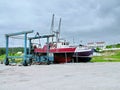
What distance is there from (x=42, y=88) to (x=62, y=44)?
34.8 m

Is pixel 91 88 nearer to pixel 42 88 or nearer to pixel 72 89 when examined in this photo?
pixel 72 89

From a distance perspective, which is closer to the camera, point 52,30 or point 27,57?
point 27,57

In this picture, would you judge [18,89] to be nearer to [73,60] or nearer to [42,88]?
[42,88]


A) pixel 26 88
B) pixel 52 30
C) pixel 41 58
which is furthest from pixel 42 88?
pixel 52 30

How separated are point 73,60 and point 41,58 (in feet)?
21.4

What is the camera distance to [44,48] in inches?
1609

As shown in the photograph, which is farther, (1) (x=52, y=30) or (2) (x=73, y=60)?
(1) (x=52, y=30)

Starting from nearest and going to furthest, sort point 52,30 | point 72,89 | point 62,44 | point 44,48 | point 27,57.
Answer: point 72,89, point 27,57, point 44,48, point 62,44, point 52,30

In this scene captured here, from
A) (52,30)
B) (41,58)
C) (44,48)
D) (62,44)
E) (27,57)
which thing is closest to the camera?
(27,57)

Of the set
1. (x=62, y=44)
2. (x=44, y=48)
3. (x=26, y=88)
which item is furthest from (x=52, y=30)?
(x=26, y=88)

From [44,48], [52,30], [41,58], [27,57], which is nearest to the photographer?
[27,57]

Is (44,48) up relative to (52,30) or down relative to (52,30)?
down

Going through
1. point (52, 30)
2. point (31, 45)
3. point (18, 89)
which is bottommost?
point (18, 89)

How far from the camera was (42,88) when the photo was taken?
970 cm
